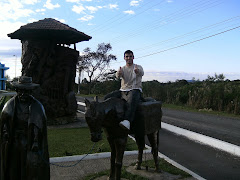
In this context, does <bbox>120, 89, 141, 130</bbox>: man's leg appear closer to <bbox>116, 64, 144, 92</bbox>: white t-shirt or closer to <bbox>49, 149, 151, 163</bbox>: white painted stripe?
<bbox>116, 64, 144, 92</bbox>: white t-shirt

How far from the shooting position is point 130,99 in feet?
14.9

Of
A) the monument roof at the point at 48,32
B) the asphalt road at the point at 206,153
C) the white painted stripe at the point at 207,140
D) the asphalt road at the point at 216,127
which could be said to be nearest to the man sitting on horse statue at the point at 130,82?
the asphalt road at the point at 206,153

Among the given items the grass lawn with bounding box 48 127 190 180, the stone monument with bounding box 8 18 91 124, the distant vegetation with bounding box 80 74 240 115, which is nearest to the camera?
the grass lawn with bounding box 48 127 190 180

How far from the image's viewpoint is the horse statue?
389 cm

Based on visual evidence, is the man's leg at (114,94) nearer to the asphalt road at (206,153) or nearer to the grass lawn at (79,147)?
the grass lawn at (79,147)

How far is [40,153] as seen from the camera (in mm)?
3301

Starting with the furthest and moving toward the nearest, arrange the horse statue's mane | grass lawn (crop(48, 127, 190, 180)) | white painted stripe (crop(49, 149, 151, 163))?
1. white painted stripe (crop(49, 149, 151, 163))
2. grass lawn (crop(48, 127, 190, 180))
3. the horse statue's mane

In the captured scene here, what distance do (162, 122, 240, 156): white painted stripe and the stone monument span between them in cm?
474

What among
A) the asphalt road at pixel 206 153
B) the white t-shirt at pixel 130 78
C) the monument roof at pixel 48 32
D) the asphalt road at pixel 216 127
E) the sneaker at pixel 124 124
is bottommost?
the asphalt road at pixel 206 153

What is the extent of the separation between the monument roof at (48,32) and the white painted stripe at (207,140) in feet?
19.4

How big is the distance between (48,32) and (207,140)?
7.92m

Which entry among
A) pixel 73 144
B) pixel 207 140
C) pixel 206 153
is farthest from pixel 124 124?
pixel 207 140

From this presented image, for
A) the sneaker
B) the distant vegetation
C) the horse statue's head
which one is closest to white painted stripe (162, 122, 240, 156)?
the sneaker

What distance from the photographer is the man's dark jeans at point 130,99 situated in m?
4.42
